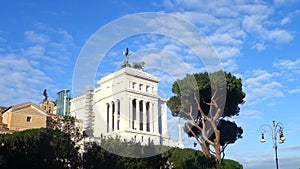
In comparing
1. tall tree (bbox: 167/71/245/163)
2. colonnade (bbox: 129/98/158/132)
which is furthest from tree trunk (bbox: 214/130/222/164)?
colonnade (bbox: 129/98/158/132)

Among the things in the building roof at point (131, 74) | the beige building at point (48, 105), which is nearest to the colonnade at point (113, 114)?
the building roof at point (131, 74)

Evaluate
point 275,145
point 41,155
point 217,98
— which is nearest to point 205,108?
point 217,98

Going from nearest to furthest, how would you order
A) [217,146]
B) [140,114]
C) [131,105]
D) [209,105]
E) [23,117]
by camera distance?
[217,146]
[209,105]
[23,117]
[131,105]
[140,114]

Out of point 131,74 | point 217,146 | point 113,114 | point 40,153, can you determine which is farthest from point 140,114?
point 40,153

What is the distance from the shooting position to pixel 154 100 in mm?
56875

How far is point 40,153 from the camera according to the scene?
23.0m

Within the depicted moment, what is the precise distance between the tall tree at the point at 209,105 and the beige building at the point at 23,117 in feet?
64.2

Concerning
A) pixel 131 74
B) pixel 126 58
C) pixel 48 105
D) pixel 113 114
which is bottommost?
pixel 113 114

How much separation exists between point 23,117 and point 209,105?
24632mm

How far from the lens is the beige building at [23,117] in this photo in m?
46.5

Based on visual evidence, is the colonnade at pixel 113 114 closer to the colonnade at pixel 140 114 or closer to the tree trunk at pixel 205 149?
the colonnade at pixel 140 114

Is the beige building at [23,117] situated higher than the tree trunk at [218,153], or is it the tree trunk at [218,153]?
the beige building at [23,117]

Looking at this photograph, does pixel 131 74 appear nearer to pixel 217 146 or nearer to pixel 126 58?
pixel 126 58

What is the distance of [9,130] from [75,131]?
14.2 m
